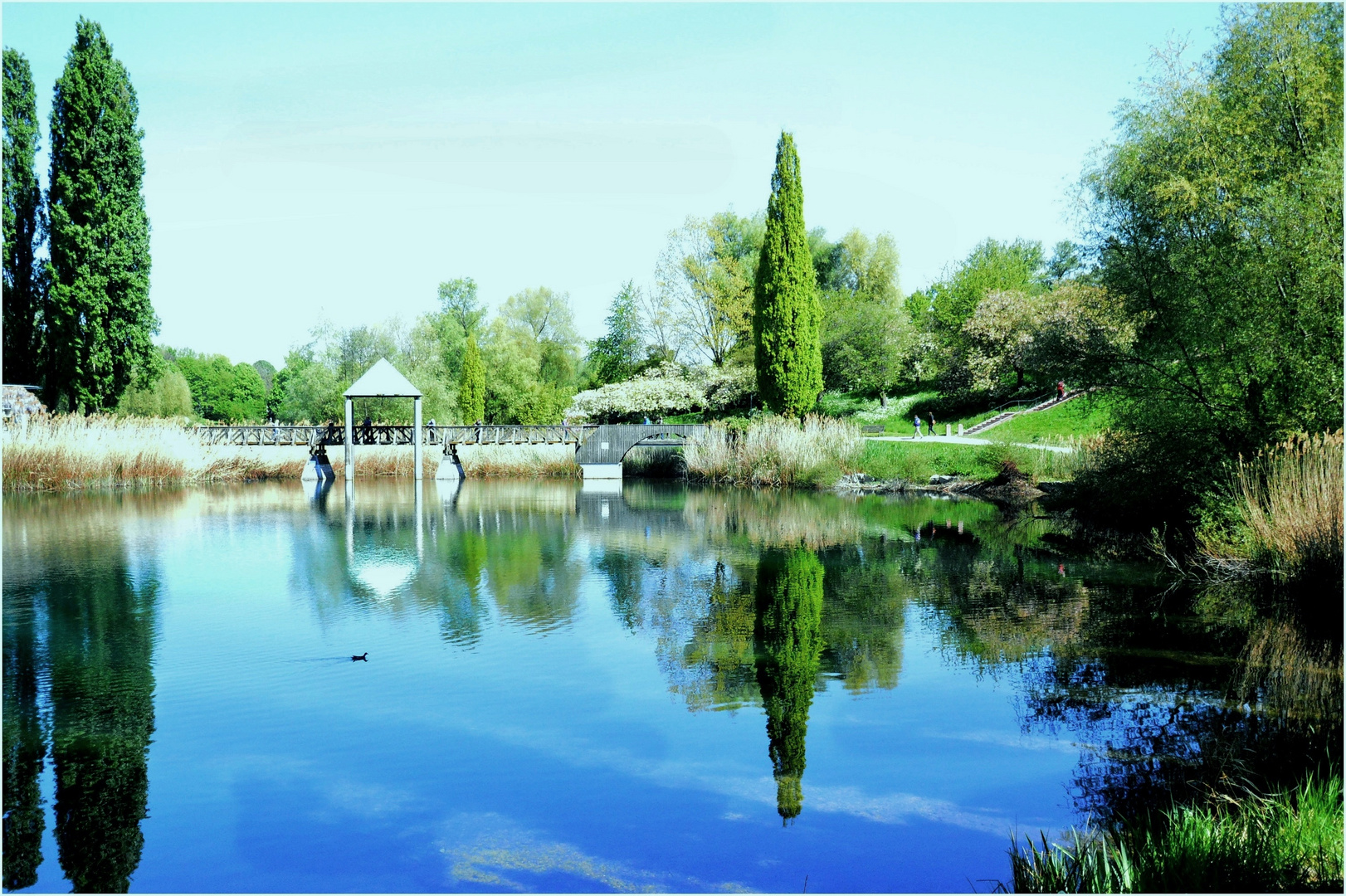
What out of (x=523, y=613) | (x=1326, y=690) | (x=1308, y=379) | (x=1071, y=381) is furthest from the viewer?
(x=1071, y=381)

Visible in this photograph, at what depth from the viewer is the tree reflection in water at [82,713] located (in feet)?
14.8

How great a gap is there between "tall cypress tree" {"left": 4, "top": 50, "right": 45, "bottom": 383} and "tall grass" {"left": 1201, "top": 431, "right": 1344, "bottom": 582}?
3203 centimetres

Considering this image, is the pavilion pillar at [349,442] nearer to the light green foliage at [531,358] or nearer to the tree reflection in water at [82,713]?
the light green foliage at [531,358]

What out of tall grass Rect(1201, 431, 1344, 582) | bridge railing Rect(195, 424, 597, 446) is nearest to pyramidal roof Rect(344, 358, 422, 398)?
bridge railing Rect(195, 424, 597, 446)

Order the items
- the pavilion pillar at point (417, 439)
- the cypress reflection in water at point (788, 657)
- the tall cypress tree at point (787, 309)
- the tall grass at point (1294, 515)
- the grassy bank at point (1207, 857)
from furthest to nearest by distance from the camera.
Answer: the pavilion pillar at point (417, 439), the tall cypress tree at point (787, 309), the tall grass at point (1294, 515), the cypress reflection in water at point (788, 657), the grassy bank at point (1207, 857)

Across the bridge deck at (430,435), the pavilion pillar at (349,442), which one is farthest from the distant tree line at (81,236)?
the pavilion pillar at (349,442)

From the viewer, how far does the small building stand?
2567cm

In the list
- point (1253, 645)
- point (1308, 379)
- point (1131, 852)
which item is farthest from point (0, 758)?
point (1308, 379)

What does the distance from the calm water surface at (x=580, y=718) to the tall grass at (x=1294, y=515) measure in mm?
1232

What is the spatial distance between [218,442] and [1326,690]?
3278 centimetres

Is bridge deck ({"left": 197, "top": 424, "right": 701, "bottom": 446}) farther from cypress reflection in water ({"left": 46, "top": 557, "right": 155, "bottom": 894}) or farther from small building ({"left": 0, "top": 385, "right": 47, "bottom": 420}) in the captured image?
cypress reflection in water ({"left": 46, "top": 557, "right": 155, "bottom": 894})

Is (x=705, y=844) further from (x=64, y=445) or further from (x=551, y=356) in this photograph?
(x=551, y=356)

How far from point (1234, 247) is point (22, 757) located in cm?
1346

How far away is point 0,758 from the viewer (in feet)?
17.9
